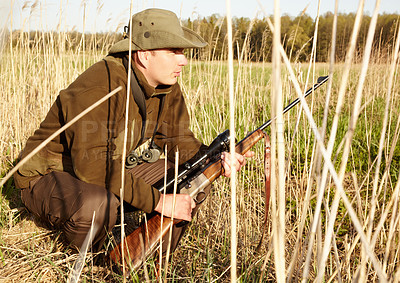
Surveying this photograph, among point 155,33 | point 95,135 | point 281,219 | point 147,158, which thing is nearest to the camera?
point 281,219

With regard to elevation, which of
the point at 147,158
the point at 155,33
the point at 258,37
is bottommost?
the point at 147,158

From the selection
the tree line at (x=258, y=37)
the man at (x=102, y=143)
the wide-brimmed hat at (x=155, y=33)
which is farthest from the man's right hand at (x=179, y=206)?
the tree line at (x=258, y=37)

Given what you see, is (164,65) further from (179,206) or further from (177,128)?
(179,206)

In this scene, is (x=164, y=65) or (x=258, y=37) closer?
(x=164, y=65)

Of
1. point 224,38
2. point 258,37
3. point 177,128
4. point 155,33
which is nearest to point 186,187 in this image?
point 177,128

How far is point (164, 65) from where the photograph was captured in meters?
2.23

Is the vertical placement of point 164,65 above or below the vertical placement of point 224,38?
below

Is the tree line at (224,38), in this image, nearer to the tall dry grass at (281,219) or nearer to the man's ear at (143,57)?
the tall dry grass at (281,219)

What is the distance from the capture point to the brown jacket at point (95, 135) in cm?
193

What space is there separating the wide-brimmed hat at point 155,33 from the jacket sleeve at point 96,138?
24 centimetres

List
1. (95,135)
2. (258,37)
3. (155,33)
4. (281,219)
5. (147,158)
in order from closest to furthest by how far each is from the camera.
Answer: (281,219)
(95,135)
(155,33)
(147,158)
(258,37)

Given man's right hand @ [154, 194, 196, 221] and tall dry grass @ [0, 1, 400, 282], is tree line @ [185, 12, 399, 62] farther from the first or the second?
man's right hand @ [154, 194, 196, 221]

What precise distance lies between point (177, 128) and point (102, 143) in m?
0.85

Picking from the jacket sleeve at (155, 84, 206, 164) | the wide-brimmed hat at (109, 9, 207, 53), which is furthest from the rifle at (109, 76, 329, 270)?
the wide-brimmed hat at (109, 9, 207, 53)
